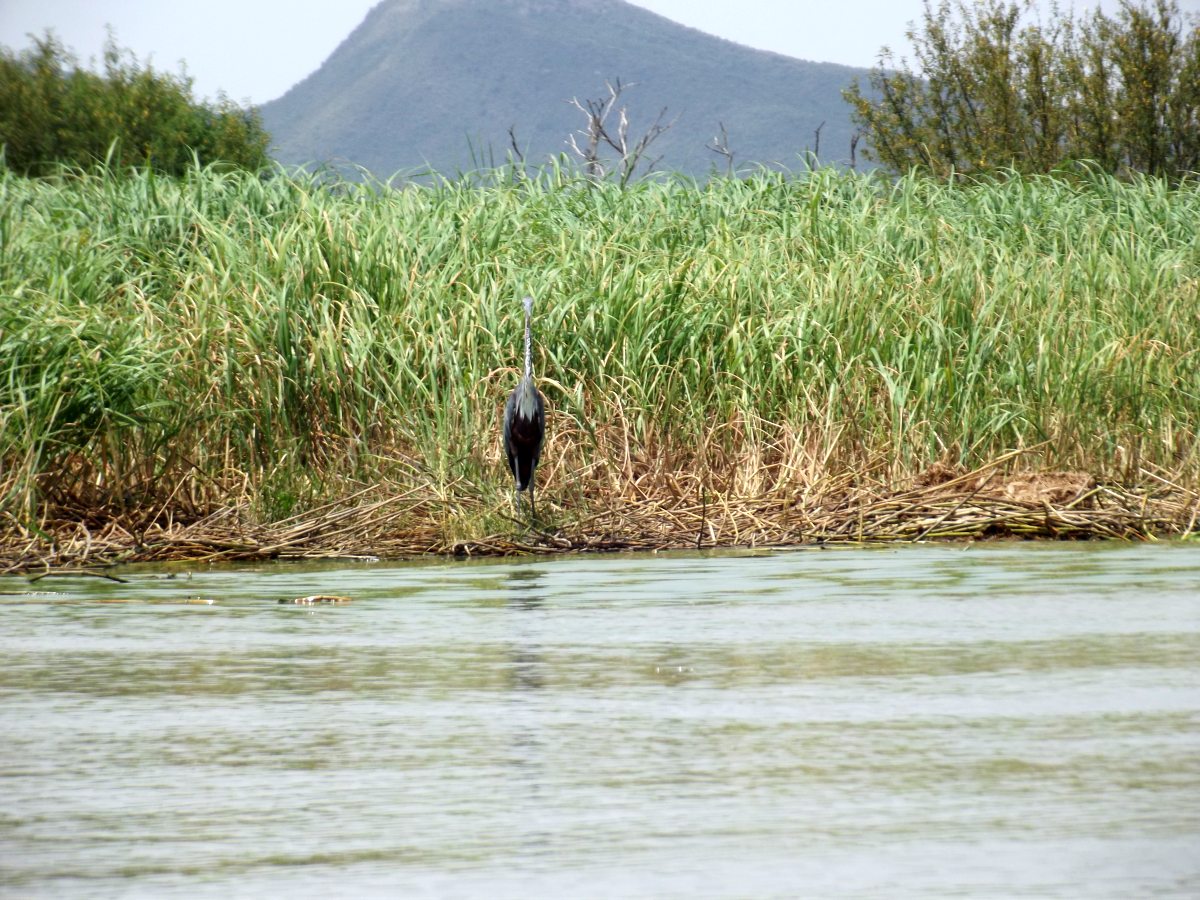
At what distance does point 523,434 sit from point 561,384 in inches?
51.9

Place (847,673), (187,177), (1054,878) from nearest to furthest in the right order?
(1054,878)
(847,673)
(187,177)

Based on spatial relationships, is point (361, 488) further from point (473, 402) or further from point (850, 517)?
point (850, 517)

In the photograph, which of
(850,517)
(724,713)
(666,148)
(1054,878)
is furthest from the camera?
(666,148)

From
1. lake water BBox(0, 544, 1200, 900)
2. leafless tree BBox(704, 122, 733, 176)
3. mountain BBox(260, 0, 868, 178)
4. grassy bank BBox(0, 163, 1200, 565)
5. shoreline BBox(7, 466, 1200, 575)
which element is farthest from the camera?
mountain BBox(260, 0, 868, 178)

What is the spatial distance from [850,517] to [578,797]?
17.9 ft

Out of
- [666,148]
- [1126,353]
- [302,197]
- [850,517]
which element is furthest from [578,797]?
[666,148]

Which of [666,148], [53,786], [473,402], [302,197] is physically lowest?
[53,786]

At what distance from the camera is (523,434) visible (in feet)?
26.7

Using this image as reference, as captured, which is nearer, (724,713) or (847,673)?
(724,713)

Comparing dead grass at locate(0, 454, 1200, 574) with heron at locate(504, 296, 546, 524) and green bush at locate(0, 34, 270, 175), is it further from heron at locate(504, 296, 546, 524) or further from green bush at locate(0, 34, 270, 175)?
green bush at locate(0, 34, 270, 175)

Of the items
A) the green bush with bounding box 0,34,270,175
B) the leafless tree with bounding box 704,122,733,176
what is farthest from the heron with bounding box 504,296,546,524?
the green bush with bounding box 0,34,270,175

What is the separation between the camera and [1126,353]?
31.1ft

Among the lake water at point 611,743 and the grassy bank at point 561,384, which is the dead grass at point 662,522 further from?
the lake water at point 611,743

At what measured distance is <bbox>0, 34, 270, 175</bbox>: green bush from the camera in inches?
1101
